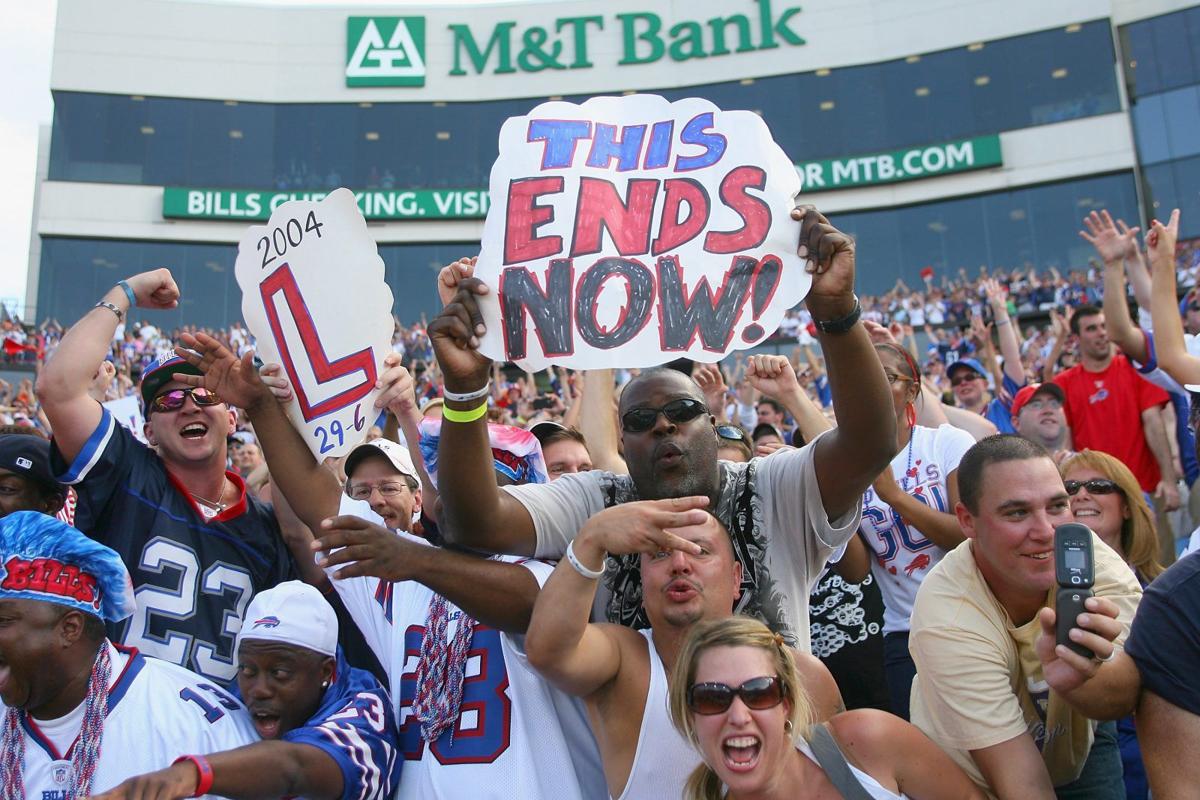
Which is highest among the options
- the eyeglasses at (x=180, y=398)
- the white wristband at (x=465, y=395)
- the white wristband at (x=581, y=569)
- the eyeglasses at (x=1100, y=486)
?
the eyeglasses at (x=180, y=398)

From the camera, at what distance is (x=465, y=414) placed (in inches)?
106

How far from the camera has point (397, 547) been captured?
2.53m

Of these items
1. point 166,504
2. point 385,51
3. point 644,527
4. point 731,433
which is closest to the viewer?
point 644,527

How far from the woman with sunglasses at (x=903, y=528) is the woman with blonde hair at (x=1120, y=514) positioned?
1.56 ft

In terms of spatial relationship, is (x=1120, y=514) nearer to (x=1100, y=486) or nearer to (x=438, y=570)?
(x=1100, y=486)

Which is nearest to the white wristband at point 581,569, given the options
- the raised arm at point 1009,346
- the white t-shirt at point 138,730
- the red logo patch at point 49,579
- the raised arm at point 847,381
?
the raised arm at point 847,381

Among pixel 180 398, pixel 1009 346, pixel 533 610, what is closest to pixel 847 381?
pixel 533 610

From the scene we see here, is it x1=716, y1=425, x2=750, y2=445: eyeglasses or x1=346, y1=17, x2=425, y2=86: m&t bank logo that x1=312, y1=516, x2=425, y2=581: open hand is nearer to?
x1=716, y1=425, x2=750, y2=445: eyeglasses

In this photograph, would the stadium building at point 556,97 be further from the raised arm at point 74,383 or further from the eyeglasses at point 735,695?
the eyeglasses at point 735,695

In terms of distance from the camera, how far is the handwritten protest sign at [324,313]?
3227mm

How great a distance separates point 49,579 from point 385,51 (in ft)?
93.4

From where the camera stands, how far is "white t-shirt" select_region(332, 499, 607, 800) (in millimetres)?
2691

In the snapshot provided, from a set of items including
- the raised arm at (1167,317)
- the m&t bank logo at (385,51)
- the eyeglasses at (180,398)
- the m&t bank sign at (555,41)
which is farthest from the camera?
the m&t bank logo at (385,51)

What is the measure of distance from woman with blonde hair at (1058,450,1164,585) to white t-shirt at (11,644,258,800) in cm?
306
